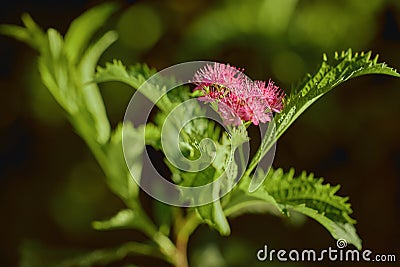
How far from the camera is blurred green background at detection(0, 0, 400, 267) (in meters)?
1.10

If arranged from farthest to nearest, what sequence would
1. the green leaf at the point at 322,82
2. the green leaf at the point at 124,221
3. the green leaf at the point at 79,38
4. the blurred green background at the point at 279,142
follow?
the blurred green background at the point at 279,142 < the green leaf at the point at 79,38 < the green leaf at the point at 124,221 < the green leaf at the point at 322,82

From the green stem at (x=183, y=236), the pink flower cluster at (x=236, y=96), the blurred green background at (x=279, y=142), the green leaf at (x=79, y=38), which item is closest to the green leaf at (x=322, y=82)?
the pink flower cluster at (x=236, y=96)

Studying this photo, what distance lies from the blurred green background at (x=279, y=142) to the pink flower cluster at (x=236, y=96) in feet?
1.63

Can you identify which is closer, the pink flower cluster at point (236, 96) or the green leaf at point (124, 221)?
the pink flower cluster at point (236, 96)

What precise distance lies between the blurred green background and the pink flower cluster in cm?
50

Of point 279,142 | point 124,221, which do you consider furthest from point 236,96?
point 279,142

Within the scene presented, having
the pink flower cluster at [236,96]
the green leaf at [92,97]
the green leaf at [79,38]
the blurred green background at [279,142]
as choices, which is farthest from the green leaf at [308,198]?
the blurred green background at [279,142]

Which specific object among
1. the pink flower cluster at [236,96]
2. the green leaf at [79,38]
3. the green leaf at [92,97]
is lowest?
the pink flower cluster at [236,96]

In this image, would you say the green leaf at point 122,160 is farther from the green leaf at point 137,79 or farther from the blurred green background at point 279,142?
the blurred green background at point 279,142

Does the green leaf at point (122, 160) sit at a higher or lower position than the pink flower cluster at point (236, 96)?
higher

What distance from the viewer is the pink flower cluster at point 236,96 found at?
1.87 feet

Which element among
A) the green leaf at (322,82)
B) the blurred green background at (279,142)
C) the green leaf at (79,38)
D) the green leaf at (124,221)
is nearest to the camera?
the green leaf at (322,82)

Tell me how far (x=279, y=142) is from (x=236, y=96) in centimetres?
53

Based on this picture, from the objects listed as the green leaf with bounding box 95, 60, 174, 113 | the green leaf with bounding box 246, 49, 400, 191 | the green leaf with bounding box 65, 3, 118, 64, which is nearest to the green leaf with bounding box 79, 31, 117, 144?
the green leaf with bounding box 65, 3, 118, 64
